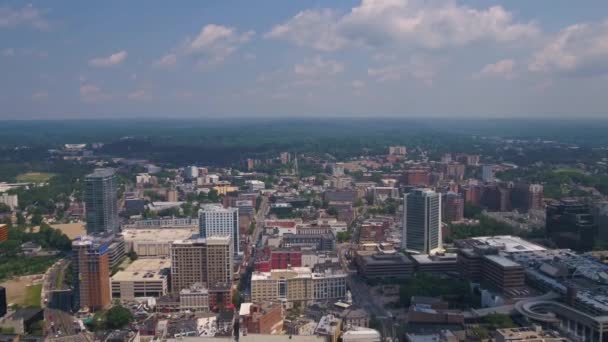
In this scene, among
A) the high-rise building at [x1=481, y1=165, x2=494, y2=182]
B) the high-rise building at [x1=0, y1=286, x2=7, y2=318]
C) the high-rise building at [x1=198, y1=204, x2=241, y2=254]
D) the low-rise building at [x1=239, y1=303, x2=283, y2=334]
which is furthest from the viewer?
the high-rise building at [x1=481, y1=165, x2=494, y2=182]

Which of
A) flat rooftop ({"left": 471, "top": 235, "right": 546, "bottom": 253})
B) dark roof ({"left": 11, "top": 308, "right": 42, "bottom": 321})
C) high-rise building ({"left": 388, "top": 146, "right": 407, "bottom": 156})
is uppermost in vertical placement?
high-rise building ({"left": 388, "top": 146, "right": 407, "bottom": 156})

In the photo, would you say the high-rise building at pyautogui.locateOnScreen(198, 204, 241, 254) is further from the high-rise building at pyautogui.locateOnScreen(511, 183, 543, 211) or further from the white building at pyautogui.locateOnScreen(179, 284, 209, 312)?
the high-rise building at pyautogui.locateOnScreen(511, 183, 543, 211)

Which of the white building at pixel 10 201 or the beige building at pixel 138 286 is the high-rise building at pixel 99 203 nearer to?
the beige building at pixel 138 286

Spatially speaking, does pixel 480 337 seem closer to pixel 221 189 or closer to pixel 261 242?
pixel 261 242

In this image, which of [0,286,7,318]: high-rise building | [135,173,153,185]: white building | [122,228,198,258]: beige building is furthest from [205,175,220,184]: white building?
[0,286,7,318]: high-rise building

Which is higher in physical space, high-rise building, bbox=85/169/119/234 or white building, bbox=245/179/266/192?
high-rise building, bbox=85/169/119/234

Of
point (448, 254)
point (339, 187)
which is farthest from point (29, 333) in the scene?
point (339, 187)
